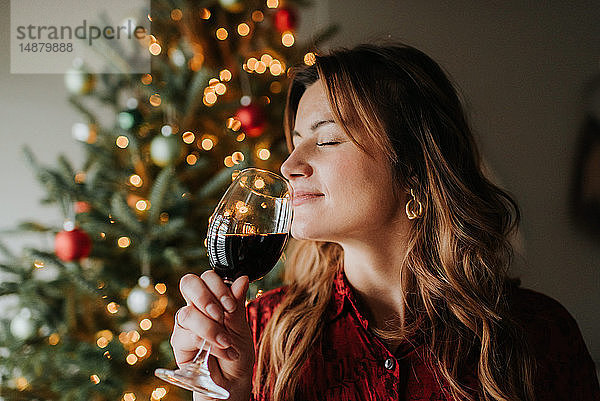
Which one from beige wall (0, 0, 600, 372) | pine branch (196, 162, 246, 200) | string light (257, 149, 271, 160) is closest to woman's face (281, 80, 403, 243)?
pine branch (196, 162, 246, 200)

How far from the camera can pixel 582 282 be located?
2537 mm

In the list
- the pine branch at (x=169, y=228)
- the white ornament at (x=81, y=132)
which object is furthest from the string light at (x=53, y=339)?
the white ornament at (x=81, y=132)

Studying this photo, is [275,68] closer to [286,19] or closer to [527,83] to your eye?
[286,19]

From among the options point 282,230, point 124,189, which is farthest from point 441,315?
point 124,189

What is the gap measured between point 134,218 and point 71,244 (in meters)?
0.20

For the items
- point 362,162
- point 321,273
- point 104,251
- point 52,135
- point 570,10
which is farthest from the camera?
point 52,135

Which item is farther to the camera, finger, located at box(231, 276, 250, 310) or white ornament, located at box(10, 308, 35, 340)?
white ornament, located at box(10, 308, 35, 340)

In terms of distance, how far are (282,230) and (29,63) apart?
2.16 meters

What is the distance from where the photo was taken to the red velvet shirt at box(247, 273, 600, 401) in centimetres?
120

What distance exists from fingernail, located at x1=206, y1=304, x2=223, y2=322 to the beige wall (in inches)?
73.7

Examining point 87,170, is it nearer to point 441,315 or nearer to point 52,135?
point 52,135

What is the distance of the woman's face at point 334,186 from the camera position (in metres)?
1.22

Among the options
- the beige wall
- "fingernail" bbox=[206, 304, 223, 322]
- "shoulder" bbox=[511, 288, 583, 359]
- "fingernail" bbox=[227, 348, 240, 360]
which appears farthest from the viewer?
the beige wall

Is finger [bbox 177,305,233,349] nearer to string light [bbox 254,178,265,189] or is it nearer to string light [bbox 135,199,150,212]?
string light [bbox 254,178,265,189]
